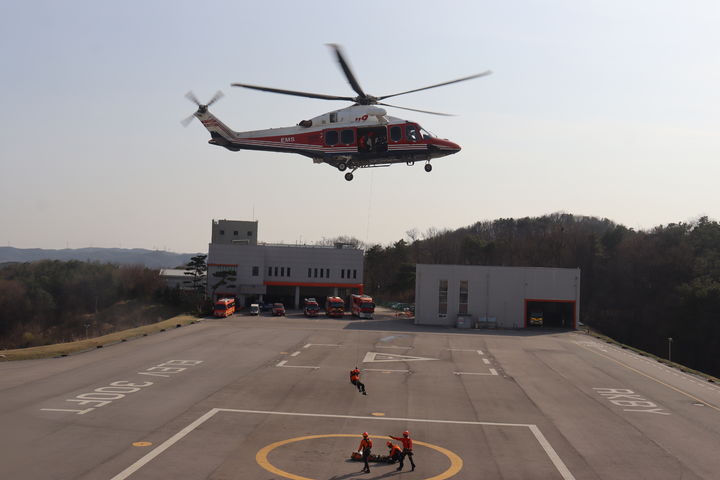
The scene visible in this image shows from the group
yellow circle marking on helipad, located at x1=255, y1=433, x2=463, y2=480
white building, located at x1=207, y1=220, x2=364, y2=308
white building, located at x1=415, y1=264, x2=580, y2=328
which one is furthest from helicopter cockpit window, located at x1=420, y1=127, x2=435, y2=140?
white building, located at x1=207, y1=220, x2=364, y2=308

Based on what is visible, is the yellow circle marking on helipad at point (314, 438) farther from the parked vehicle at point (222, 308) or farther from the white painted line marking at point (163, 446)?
the parked vehicle at point (222, 308)

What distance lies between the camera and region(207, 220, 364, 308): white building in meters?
111

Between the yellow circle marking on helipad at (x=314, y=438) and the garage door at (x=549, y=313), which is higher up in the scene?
the garage door at (x=549, y=313)

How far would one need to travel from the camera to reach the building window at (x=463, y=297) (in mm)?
93250

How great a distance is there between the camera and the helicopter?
39.8 meters

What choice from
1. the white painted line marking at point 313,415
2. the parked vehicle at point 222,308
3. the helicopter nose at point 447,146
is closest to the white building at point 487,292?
the parked vehicle at point 222,308

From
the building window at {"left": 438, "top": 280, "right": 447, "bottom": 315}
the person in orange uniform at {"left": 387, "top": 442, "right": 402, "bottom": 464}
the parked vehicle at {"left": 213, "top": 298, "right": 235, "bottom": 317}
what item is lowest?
the person in orange uniform at {"left": 387, "top": 442, "right": 402, "bottom": 464}

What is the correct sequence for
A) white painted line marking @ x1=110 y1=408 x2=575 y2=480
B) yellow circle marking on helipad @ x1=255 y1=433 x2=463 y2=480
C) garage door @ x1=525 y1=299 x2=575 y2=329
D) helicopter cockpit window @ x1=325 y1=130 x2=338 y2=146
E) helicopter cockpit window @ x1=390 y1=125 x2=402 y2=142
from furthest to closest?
garage door @ x1=525 y1=299 x2=575 y2=329 < helicopter cockpit window @ x1=390 y1=125 x2=402 y2=142 < helicopter cockpit window @ x1=325 y1=130 x2=338 y2=146 < white painted line marking @ x1=110 y1=408 x2=575 y2=480 < yellow circle marking on helipad @ x1=255 y1=433 x2=463 y2=480

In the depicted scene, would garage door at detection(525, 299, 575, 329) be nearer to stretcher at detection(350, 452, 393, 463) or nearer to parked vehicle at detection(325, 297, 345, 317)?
parked vehicle at detection(325, 297, 345, 317)

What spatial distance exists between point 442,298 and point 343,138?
5735 cm

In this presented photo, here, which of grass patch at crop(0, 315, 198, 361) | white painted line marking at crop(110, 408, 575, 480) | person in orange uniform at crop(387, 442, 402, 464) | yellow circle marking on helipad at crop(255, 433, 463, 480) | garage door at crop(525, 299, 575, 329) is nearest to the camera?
yellow circle marking on helipad at crop(255, 433, 463, 480)

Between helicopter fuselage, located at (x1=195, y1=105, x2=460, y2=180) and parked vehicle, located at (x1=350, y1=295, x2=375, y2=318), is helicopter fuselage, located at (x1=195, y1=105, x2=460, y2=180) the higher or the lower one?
the higher one

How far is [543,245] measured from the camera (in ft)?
547

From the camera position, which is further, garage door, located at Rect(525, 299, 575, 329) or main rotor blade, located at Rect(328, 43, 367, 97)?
garage door, located at Rect(525, 299, 575, 329)
